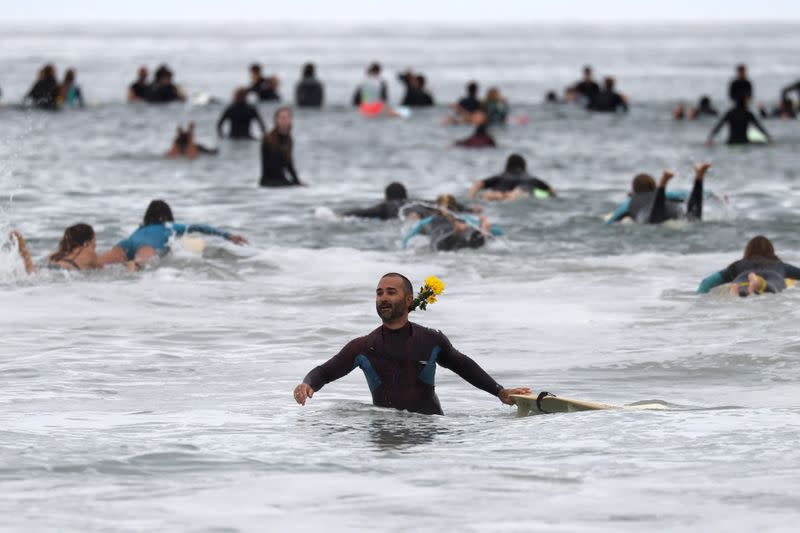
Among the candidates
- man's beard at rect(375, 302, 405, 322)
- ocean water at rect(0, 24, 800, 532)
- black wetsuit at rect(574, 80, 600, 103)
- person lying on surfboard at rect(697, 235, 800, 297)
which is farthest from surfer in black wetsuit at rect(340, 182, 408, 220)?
black wetsuit at rect(574, 80, 600, 103)

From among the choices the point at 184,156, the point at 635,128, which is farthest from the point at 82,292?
the point at 635,128

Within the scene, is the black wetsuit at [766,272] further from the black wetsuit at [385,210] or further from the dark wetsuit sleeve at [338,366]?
the dark wetsuit sleeve at [338,366]

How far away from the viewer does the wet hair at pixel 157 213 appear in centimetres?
1736

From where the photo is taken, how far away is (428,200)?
21.1 metres

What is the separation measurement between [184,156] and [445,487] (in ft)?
73.0

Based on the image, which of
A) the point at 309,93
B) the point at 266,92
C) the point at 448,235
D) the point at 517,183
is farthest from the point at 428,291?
the point at 266,92

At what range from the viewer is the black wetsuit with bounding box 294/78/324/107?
40719 mm

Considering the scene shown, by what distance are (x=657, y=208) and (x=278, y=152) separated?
6.29 meters

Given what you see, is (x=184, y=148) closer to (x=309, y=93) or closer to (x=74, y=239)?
(x=309, y=93)

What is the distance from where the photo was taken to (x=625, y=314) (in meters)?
15.5

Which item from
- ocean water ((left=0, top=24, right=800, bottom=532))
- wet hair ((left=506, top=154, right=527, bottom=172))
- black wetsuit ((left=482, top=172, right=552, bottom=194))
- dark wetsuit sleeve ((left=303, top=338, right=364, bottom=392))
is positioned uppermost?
wet hair ((left=506, top=154, right=527, bottom=172))

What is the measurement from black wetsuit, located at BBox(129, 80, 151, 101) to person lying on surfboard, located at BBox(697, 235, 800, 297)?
29.7m

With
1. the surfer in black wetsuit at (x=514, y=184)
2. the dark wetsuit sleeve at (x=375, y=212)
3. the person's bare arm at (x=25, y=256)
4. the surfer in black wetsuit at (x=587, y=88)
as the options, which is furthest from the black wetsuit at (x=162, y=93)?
the person's bare arm at (x=25, y=256)

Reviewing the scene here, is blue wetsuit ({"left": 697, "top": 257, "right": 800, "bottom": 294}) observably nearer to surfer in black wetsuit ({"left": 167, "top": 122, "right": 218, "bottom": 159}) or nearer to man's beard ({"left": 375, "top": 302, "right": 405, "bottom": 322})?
man's beard ({"left": 375, "top": 302, "right": 405, "bottom": 322})
